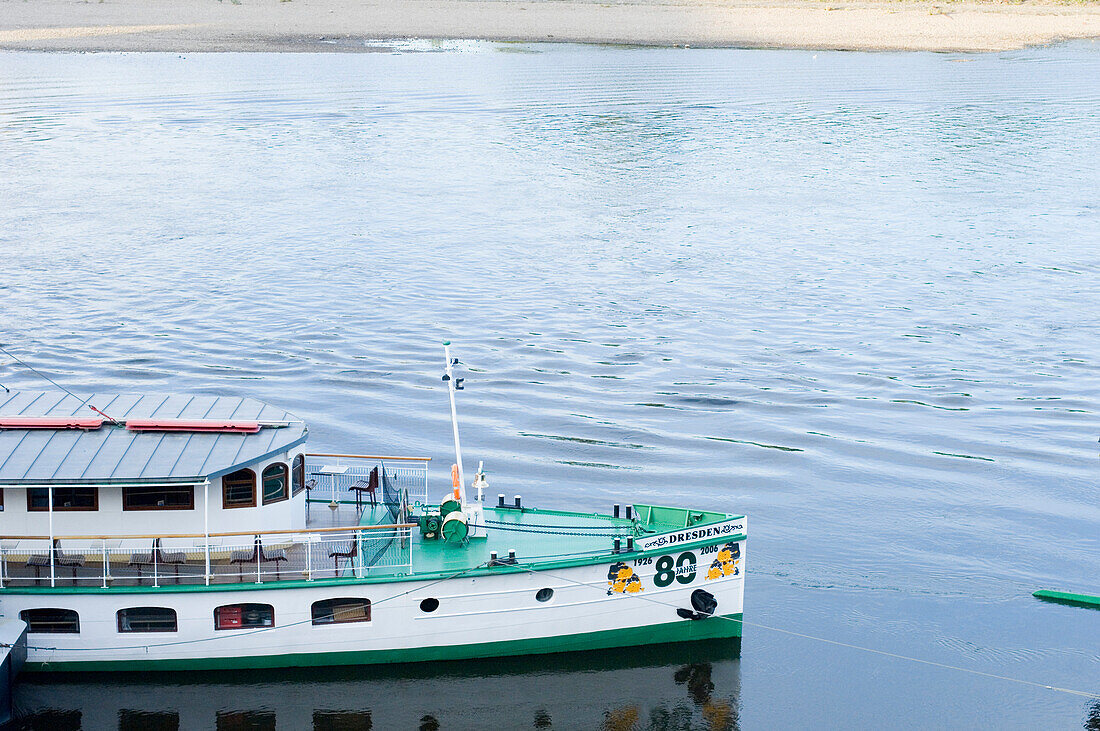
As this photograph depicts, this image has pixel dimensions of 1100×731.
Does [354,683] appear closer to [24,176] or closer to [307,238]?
[307,238]

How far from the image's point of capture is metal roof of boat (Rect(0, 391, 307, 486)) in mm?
20172

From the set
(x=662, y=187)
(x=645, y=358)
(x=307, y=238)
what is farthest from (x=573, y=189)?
(x=645, y=358)

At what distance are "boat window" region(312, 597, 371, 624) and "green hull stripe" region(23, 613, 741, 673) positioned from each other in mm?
614

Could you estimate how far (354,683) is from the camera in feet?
69.7

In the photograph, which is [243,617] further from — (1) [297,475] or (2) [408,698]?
(2) [408,698]

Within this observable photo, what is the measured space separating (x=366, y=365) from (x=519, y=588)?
17618 millimetres

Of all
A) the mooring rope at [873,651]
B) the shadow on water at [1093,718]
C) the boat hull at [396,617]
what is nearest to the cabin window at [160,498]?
the boat hull at [396,617]

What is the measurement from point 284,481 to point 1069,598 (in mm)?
14905

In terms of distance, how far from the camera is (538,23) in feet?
338

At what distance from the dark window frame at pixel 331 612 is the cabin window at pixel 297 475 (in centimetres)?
205

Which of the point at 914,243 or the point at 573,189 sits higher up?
the point at 573,189

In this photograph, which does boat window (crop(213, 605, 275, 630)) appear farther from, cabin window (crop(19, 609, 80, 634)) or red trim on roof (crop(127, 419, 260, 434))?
red trim on roof (crop(127, 419, 260, 434))

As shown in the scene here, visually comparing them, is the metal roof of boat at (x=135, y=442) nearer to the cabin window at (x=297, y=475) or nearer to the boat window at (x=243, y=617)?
the cabin window at (x=297, y=475)

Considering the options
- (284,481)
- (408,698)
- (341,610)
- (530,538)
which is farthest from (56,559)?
(530,538)
